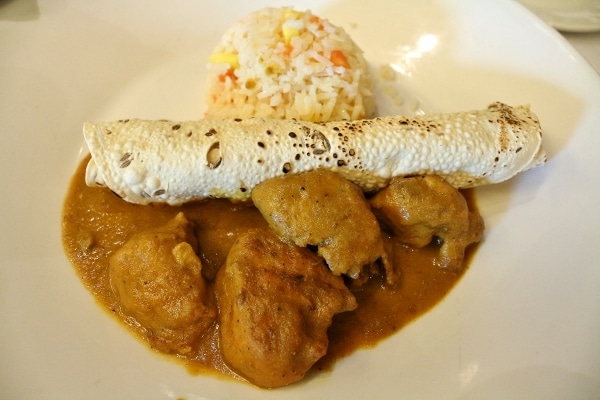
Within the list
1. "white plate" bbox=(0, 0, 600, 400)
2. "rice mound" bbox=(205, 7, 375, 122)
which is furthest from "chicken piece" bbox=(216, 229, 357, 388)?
"rice mound" bbox=(205, 7, 375, 122)

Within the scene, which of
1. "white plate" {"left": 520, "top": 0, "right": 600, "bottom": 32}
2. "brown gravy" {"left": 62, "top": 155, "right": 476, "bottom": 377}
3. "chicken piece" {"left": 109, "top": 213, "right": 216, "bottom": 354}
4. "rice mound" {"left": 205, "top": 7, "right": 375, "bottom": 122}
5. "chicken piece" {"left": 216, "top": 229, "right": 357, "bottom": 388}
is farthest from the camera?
"white plate" {"left": 520, "top": 0, "right": 600, "bottom": 32}

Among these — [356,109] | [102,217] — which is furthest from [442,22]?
Answer: [102,217]

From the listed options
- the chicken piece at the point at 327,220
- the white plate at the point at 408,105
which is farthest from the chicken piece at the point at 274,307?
the white plate at the point at 408,105

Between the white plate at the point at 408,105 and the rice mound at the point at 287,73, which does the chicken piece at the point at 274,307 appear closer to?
the white plate at the point at 408,105

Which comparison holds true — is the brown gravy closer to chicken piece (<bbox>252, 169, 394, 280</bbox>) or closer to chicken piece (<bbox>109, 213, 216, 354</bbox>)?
chicken piece (<bbox>109, 213, 216, 354</bbox>)

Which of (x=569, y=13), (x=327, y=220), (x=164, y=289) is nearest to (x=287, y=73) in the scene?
(x=327, y=220)

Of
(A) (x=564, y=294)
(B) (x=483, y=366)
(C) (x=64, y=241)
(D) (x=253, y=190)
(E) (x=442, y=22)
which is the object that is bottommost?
(B) (x=483, y=366)

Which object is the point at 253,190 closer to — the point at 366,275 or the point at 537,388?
the point at 366,275
